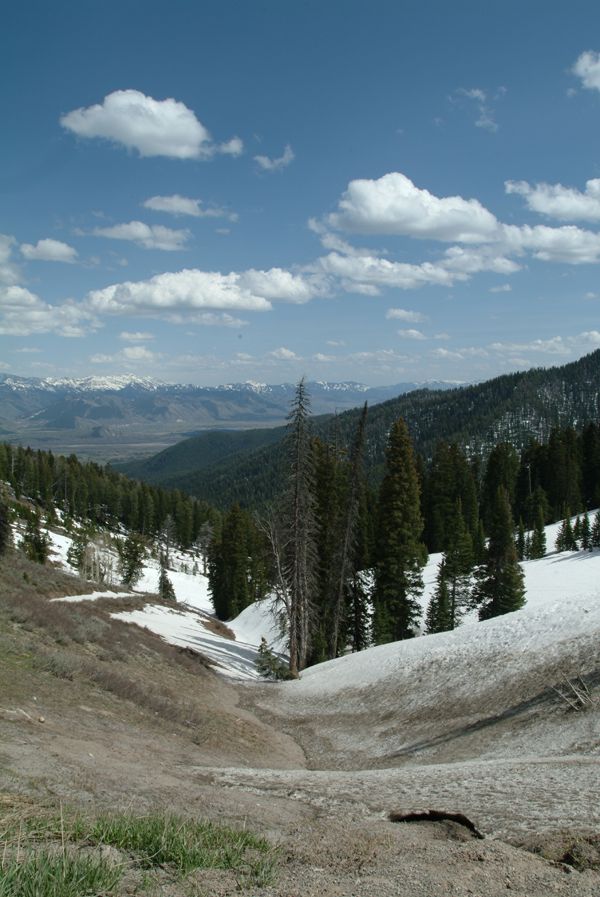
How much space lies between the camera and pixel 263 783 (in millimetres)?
10492

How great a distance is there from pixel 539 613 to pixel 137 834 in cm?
2011

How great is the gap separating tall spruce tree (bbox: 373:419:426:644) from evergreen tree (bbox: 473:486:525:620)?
6.05 meters

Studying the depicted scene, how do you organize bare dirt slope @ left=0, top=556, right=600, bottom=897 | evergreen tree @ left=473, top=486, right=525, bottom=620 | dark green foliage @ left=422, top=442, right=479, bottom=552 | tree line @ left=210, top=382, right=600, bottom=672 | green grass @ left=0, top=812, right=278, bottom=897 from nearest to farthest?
1. green grass @ left=0, top=812, right=278, bottom=897
2. bare dirt slope @ left=0, top=556, right=600, bottom=897
3. tree line @ left=210, top=382, right=600, bottom=672
4. evergreen tree @ left=473, top=486, right=525, bottom=620
5. dark green foliage @ left=422, top=442, right=479, bottom=552

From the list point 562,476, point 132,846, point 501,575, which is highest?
point 132,846

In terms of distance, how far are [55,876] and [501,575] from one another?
36875mm

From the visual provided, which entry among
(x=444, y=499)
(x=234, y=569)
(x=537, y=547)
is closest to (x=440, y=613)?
(x=537, y=547)

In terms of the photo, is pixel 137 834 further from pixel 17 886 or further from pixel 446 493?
pixel 446 493

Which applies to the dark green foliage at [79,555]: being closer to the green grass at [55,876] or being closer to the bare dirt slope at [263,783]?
the bare dirt slope at [263,783]

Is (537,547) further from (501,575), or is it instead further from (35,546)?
(35,546)

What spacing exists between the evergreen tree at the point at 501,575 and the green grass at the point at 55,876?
115 ft

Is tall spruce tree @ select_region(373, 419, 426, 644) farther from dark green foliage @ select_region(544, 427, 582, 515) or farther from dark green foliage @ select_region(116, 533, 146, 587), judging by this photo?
dark green foliage @ select_region(544, 427, 582, 515)

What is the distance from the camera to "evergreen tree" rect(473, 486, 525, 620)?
3588cm

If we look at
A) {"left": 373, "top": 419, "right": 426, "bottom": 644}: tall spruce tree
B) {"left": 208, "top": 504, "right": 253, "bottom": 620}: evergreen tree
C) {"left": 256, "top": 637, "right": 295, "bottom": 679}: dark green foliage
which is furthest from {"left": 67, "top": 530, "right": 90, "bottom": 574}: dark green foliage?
{"left": 256, "top": 637, "right": 295, "bottom": 679}: dark green foliage

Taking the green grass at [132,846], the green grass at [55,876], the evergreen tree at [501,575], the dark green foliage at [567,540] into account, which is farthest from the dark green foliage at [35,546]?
the green grass at [55,876]
